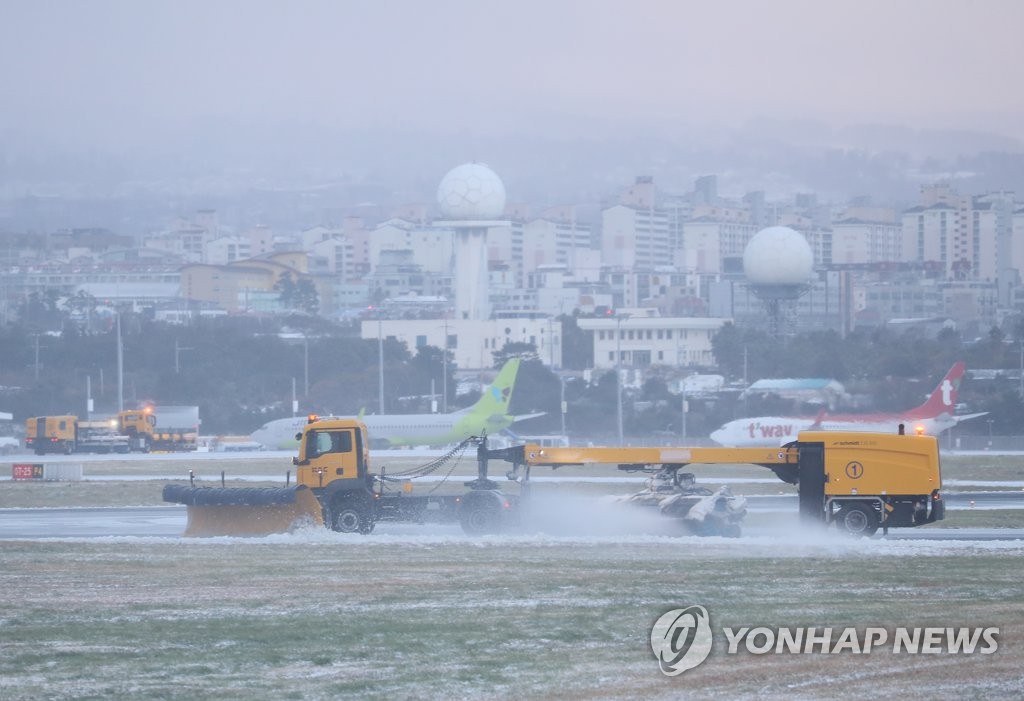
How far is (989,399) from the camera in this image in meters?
106

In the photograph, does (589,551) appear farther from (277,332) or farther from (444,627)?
(277,332)

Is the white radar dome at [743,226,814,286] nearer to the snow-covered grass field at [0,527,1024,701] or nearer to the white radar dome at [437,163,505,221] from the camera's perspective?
the white radar dome at [437,163,505,221]

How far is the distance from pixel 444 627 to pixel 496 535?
11782 mm

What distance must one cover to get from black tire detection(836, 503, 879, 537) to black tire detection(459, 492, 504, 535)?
7.23m

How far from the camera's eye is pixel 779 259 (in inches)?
5832

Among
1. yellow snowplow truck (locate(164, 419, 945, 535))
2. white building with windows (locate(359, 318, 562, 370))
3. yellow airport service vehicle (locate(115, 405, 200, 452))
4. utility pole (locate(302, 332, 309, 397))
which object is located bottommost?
yellow airport service vehicle (locate(115, 405, 200, 452))

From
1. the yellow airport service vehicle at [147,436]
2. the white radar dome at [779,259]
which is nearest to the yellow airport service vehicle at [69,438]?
the yellow airport service vehicle at [147,436]

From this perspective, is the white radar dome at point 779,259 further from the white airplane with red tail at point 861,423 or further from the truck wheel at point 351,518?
the truck wheel at point 351,518

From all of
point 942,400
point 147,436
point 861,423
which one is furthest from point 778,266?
point 147,436

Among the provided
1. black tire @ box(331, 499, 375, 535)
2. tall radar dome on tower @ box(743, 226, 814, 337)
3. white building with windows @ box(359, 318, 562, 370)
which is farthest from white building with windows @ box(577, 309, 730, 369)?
black tire @ box(331, 499, 375, 535)

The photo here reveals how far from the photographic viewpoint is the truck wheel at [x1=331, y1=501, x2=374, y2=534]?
1257 inches

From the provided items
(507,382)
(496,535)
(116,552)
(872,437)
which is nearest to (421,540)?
(496,535)

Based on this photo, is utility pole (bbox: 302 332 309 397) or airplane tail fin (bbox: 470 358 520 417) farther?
utility pole (bbox: 302 332 309 397)

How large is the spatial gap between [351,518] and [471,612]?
38.4ft
